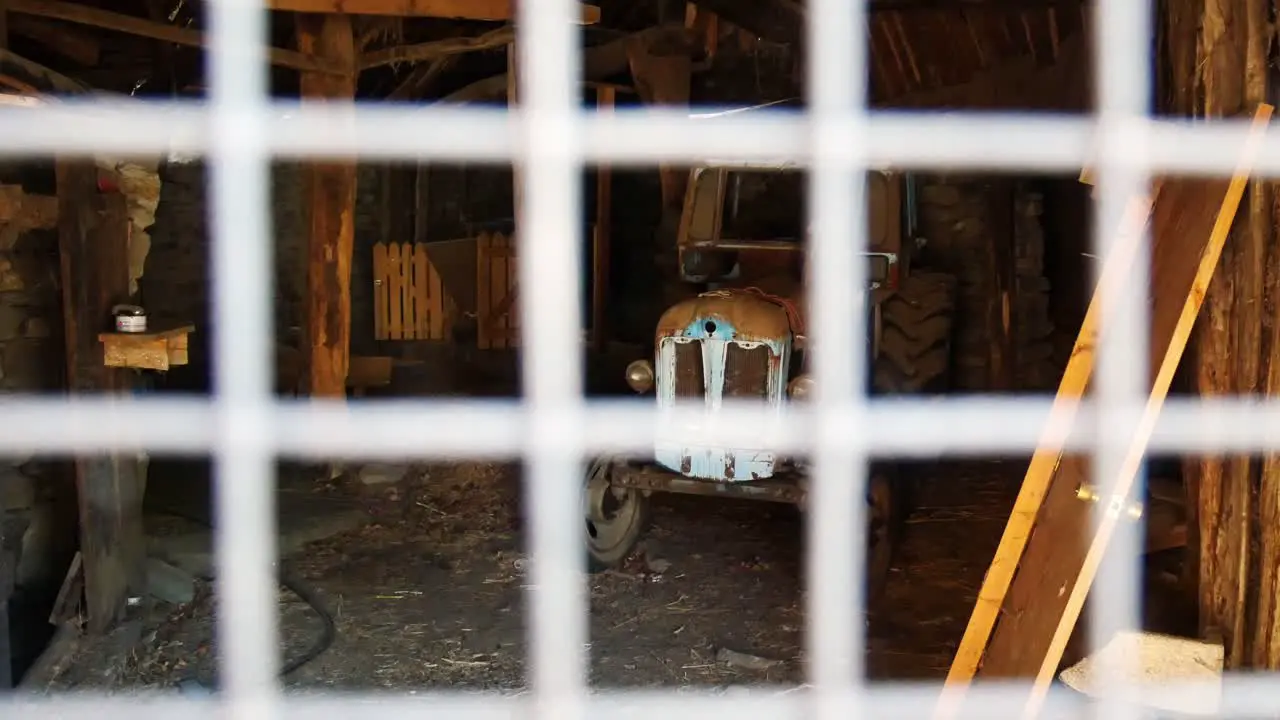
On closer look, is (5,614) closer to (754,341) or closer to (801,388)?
(754,341)

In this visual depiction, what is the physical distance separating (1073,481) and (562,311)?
1.31 meters

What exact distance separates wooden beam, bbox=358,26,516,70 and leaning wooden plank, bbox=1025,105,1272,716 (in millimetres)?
3431

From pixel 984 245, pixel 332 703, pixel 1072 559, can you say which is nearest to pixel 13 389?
pixel 332 703

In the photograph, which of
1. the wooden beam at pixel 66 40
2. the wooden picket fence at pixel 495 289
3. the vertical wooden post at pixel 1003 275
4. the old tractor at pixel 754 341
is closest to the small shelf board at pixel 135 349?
the old tractor at pixel 754 341

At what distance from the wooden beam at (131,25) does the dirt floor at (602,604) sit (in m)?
2.19

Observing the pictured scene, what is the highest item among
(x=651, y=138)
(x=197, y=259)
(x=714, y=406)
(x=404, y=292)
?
(x=197, y=259)

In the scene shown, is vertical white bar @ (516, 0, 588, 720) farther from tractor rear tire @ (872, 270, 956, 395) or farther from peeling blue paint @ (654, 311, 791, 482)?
tractor rear tire @ (872, 270, 956, 395)

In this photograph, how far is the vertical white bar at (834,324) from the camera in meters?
1.45

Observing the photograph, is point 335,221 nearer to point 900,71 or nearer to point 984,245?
point 900,71

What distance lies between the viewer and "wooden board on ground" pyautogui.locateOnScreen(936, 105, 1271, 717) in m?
2.01

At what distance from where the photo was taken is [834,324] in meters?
1.54

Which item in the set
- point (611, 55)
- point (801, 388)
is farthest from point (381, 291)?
point (801, 388)

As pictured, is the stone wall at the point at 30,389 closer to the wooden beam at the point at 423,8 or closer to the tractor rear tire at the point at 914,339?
the wooden beam at the point at 423,8

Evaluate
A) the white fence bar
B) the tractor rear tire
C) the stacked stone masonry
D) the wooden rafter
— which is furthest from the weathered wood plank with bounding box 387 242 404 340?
the white fence bar
